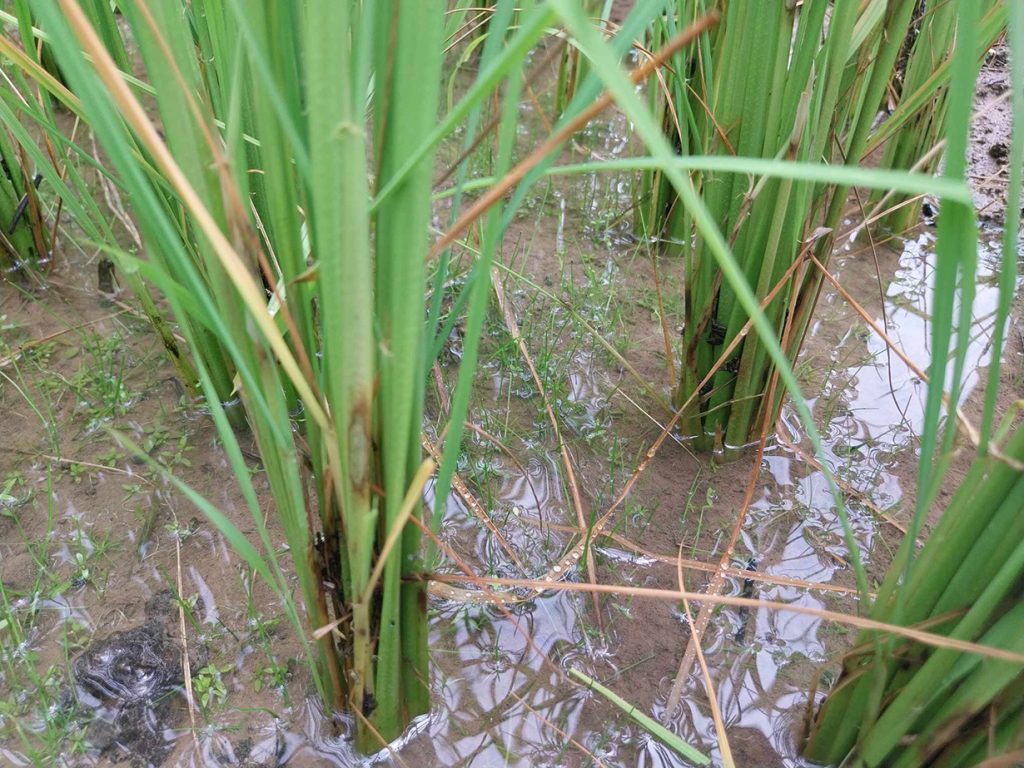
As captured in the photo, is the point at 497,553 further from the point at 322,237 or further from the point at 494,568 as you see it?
the point at 322,237

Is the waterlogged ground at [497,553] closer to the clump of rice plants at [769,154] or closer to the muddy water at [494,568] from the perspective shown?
the muddy water at [494,568]

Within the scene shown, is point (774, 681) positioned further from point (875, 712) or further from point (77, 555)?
point (77, 555)

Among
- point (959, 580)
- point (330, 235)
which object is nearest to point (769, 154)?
point (959, 580)

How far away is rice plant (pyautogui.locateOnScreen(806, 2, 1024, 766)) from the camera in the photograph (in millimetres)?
573

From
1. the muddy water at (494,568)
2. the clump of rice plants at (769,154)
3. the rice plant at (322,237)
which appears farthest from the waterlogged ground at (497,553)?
the rice plant at (322,237)

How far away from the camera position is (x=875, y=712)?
0.77 m

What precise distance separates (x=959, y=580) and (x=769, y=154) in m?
0.64

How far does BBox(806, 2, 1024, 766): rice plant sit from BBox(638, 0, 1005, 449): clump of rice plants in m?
0.35

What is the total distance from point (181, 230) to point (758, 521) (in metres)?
0.99

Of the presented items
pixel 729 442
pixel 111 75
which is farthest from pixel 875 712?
pixel 111 75

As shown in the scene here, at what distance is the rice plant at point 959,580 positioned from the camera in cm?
57

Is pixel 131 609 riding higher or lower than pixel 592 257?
lower

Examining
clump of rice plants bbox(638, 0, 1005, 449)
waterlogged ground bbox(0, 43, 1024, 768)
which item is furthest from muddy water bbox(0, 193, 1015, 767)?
clump of rice plants bbox(638, 0, 1005, 449)

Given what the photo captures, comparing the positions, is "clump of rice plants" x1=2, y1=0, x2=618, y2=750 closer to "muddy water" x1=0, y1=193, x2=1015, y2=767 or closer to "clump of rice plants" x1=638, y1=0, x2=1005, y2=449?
"muddy water" x1=0, y1=193, x2=1015, y2=767
